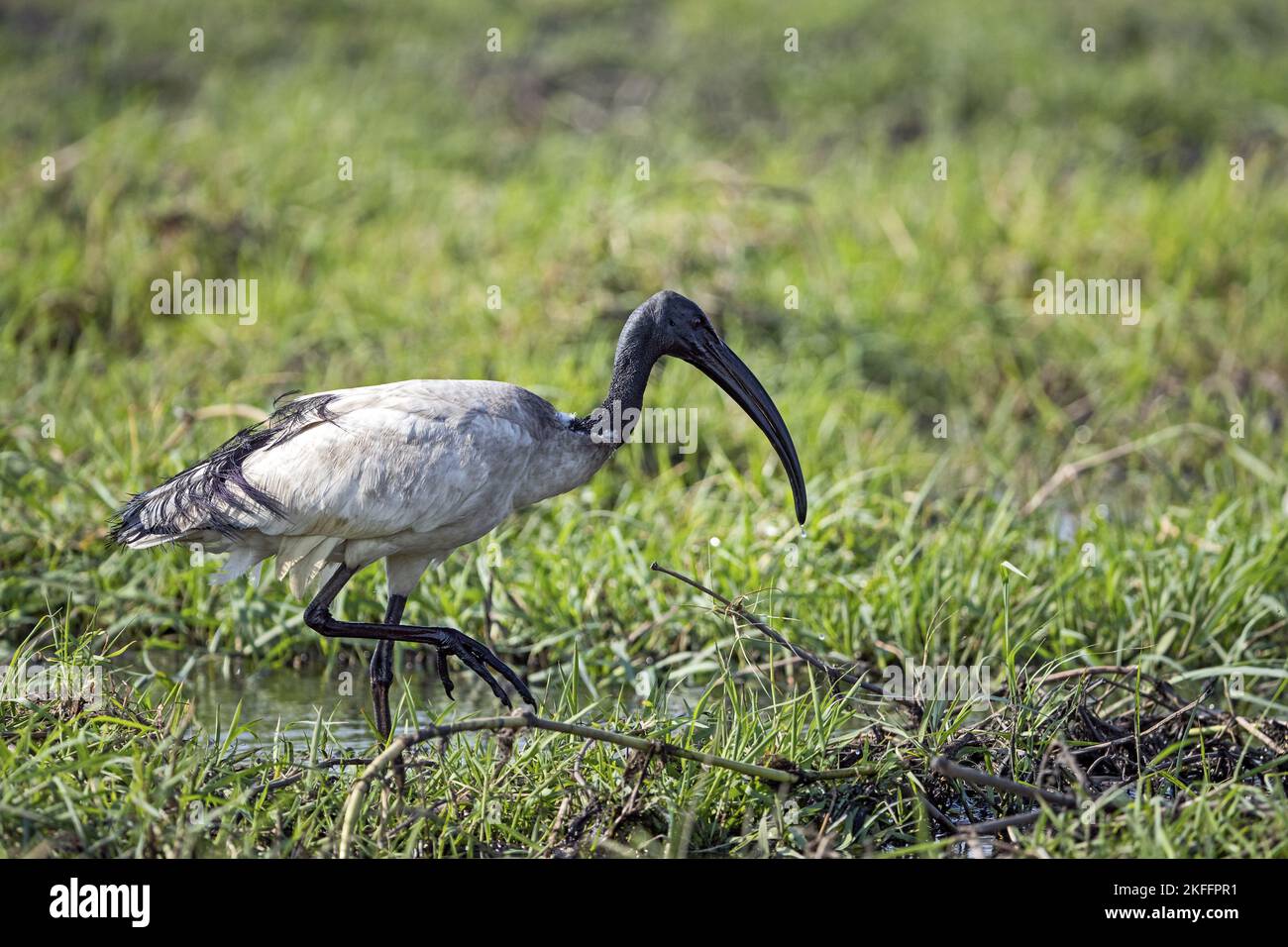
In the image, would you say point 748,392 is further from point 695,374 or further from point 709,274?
point 709,274

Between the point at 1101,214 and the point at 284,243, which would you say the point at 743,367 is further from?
the point at 1101,214

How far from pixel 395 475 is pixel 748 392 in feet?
4.10

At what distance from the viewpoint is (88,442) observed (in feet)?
23.5

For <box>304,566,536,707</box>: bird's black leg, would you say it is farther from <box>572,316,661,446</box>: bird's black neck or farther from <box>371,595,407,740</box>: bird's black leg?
<box>572,316,661,446</box>: bird's black neck

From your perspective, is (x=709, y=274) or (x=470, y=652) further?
(x=709, y=274)

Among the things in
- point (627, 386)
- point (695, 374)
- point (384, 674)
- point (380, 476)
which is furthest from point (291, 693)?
point (695, 374)

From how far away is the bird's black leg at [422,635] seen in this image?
16.4 feet

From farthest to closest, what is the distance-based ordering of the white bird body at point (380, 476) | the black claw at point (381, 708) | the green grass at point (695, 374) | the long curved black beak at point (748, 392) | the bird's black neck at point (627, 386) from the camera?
1. the long curved black beak at point (748, 392)
2. the bird's black neck at point (627, 386)
3. the black claw at point (381, 708)
4. the white bird body at point (380, 476)
5. the green grass at point (695, 374)

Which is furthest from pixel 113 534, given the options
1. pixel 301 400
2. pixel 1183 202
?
pixel 1183 202

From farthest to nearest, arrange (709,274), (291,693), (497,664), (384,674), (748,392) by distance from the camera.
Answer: (709,274), (291,693), (748,392), (384,674), (497,664)

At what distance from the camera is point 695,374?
845 centimetres

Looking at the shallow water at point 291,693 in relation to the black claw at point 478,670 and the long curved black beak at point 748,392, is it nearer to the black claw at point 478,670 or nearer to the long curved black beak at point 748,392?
the black claw at point 478,670

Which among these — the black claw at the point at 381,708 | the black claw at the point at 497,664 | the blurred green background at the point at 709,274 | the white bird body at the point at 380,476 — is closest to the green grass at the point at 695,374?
the blurred green background at the point at 709,274

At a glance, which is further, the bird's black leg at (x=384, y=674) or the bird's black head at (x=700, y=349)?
the bird's black head at (x=700, y=349)
